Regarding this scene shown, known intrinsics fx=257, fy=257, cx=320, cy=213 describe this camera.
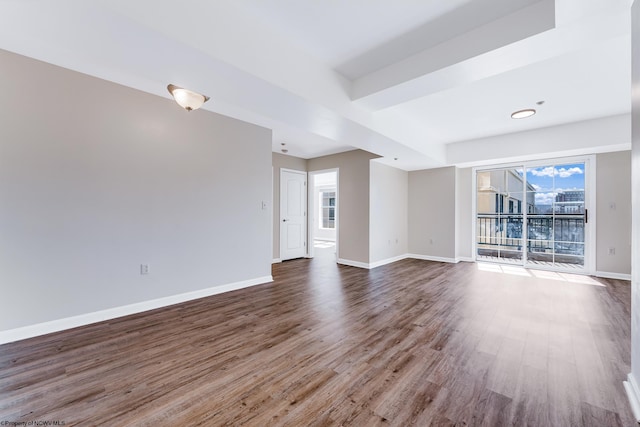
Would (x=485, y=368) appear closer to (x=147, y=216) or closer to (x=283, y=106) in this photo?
(x=283, y=106)

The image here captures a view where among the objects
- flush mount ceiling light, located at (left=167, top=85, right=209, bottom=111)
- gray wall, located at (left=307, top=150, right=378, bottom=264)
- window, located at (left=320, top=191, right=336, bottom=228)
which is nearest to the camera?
flush mount ceiling light, located at (left=167, top=85, right=209, bottom=111)

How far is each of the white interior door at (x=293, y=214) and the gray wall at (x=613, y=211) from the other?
589 centimetres

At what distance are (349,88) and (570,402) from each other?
312 cm

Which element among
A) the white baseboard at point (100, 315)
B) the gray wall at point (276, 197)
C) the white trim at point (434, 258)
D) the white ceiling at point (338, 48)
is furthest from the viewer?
the gray wall at point (276, 197)

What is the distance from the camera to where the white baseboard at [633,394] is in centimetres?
148

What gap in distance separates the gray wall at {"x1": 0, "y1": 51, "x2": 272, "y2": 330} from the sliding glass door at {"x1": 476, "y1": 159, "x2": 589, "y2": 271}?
5.58m

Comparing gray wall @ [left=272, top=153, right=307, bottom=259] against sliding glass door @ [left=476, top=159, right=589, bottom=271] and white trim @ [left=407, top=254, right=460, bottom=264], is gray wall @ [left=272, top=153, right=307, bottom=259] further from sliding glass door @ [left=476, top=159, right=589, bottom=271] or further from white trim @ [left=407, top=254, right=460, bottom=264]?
sliding glass door @ [left=476, top=159, right=589, bottom=271]

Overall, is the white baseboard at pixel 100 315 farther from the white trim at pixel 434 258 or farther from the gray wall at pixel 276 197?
the white trim at pixel 434 258

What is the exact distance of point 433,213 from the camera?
6375 mm

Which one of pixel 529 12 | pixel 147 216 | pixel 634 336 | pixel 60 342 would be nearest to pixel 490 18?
pixel 529 12

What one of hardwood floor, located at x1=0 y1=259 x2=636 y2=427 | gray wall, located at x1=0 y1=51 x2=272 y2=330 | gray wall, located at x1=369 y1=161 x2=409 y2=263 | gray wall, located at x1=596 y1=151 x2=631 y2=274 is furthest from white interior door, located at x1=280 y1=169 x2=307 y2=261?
gray wall, located at x1=596 y1=151 x2=631 y2=274

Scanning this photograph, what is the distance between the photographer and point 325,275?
4898 millimetres

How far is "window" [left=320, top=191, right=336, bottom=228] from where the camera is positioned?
1047 cm

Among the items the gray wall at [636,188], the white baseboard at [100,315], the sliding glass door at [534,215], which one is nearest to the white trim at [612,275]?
the sliding glass door at [534,215]
